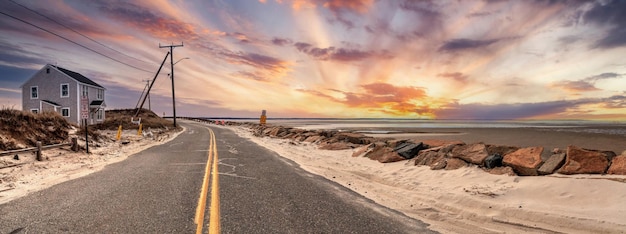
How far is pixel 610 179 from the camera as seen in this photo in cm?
623

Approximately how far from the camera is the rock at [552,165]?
7.26 metres

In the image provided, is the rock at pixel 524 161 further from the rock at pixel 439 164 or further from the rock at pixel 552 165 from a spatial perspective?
the rock at pixel 439 164

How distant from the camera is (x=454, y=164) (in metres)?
9.34

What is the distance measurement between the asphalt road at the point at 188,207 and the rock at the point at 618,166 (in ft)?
15.2

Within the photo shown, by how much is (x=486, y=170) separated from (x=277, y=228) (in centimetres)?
641

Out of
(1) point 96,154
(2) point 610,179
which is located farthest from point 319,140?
(2) point 610,179

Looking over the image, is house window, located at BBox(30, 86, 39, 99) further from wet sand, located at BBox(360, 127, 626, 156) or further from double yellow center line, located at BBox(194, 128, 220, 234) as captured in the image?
double yellow center line, located at BBox(194, 128, 220, 234)

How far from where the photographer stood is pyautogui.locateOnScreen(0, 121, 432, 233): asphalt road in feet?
16.1

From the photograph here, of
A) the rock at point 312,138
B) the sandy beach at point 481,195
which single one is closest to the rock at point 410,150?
the sandy beach at point 481,195

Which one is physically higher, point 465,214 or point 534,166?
point 534,166

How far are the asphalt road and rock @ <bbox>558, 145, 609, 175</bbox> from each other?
432cm

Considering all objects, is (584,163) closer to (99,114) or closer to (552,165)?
(552,165)

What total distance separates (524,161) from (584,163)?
1125 mm

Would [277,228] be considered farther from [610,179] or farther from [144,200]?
[610,179]
